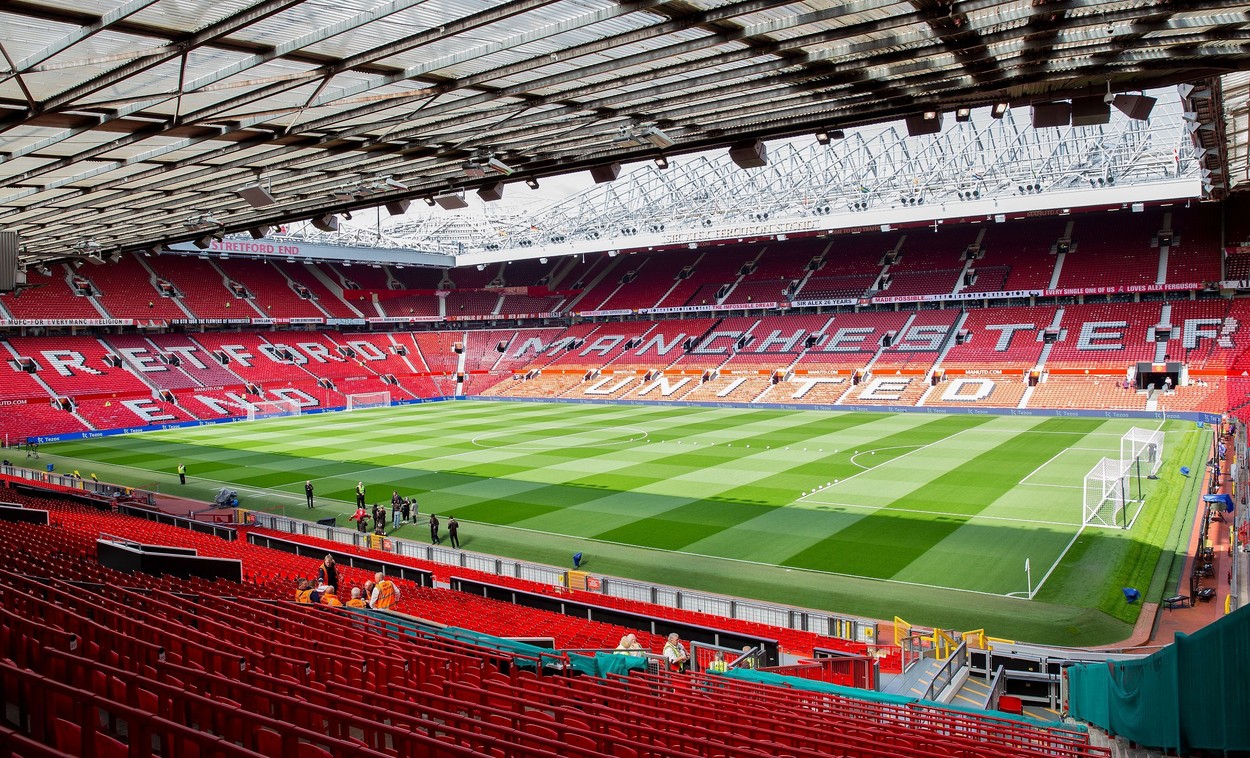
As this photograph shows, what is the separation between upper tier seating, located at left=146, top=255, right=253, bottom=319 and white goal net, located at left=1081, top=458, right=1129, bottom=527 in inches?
2419

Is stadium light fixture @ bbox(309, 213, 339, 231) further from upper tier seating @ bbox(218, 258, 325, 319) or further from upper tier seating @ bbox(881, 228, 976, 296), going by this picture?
upper tier seating @ bbox(218, 258, 325, 319)

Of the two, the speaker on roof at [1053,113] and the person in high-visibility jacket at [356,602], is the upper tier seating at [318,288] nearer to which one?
the person in high-visibility jacket at [356,602]

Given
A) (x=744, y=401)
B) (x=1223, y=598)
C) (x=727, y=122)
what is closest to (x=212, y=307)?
(x=744, y=401)

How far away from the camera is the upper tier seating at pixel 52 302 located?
56125 millimetres

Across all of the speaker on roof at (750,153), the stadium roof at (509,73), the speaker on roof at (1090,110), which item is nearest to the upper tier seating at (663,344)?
the stadium roof at (509,73)

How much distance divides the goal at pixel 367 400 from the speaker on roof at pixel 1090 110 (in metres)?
58.5

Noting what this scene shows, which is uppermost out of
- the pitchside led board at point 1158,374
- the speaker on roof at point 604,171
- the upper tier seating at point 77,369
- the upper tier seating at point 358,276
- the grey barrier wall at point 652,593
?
the upper tier seating at point 358,276

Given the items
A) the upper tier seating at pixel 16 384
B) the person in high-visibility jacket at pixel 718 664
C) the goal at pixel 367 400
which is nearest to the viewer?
the person in high-visibility jacket at pixel 718 664

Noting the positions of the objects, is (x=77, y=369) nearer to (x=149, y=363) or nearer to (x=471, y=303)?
(x=149, y=363)

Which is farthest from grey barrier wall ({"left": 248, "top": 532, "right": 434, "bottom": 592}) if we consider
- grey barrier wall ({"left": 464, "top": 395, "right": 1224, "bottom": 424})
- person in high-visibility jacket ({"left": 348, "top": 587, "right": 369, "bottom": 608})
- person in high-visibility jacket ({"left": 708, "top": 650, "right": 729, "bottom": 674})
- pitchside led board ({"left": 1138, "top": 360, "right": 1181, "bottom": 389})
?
pitchside led board ({"left": 1138, "top": 360, "right": 1181, "bottom": 389})

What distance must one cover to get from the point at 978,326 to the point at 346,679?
56968mm

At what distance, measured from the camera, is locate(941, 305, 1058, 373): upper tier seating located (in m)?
53.0

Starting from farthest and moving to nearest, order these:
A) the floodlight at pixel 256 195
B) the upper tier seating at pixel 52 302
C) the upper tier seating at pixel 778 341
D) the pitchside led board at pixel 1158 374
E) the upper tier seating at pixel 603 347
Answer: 1. the upper tier seating at pixel 603 347
2. the upper tier seating at pixel 778 341
3. the upper tier seating at pixel 52 302
4. the pitchside led board at pixel 1158 374
5. the floodlight at pixel 256 195

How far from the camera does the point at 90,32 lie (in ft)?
30.2
